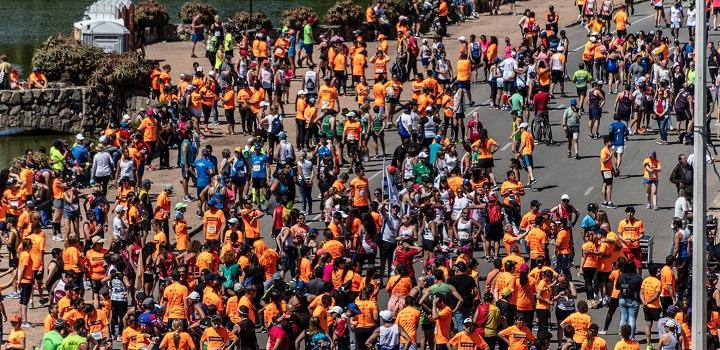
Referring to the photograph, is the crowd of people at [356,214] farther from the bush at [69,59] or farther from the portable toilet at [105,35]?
the portable toilet at [105,35]

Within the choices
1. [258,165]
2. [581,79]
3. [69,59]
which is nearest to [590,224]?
[258,165]

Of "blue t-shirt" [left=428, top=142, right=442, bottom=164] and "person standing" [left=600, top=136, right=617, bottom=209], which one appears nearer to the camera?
"person standing" [left=600, top=136, right=617, bottom=209]

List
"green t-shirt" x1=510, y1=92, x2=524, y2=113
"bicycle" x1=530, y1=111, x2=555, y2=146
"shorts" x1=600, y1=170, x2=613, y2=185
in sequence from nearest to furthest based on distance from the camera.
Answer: "shorts" x1=600, y1=170, x2=613, y2=185 < "bicycle" x1=530, y1=111, x2=555, y2=146 < "green t-shirt" x1=510, y1=92, x2=524, y2=113

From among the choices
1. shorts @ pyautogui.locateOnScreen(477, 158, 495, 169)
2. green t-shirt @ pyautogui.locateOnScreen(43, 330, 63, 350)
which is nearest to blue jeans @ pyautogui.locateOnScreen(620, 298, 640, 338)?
green t-shirt @ pyautogui.locateOnScreen(43, 330, 63, 350)

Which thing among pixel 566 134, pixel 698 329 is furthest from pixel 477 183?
pixel 698 329

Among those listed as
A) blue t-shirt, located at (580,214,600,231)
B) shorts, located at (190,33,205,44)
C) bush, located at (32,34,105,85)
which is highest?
shorts, located at (190,33,205,44)

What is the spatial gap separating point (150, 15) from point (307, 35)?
6325mm

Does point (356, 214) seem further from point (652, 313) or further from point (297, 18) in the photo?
point (297, 18)

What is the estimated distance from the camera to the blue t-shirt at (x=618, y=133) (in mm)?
39250

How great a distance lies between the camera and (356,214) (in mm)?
33562

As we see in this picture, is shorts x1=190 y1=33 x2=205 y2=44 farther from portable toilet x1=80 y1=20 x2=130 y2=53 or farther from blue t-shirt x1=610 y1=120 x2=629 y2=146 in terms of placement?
blue t-shirt x1=610 y1=120 x2=629 y2=146

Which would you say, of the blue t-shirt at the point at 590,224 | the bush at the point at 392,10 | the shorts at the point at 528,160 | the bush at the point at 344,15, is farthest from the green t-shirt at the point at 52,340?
the bush at the point at 392,10

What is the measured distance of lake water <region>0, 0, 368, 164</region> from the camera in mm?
65500

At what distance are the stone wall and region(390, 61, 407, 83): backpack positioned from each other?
26.7ft
